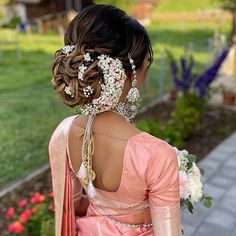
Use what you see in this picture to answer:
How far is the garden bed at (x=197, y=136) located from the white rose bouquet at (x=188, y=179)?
2.21m

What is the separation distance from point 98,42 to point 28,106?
226 inches

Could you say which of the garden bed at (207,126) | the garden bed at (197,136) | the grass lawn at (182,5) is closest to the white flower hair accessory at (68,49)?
the garden bed at (197,136)

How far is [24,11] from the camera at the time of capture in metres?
21.4

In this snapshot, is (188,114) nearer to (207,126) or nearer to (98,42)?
(207,126)

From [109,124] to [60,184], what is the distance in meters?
0.38

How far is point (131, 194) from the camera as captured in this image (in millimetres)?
1289

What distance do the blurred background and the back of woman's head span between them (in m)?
1.43

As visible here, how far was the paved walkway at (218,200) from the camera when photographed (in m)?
3.16

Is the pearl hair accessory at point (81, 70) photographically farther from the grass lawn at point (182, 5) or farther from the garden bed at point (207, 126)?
the grass lawn at point (182, 5)

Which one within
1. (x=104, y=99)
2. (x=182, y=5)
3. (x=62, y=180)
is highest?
(x=104, y=99)

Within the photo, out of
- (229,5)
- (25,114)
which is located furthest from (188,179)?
(229,5)

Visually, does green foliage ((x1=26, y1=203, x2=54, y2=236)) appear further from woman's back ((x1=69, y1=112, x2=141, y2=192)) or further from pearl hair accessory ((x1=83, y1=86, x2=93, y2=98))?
pearl hair accessory ((x1=83, y1=86, x2=93, y2=98))

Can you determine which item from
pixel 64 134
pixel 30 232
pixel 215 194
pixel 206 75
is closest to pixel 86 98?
pixel 64 134

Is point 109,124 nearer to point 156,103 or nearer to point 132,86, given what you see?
point 132,86
